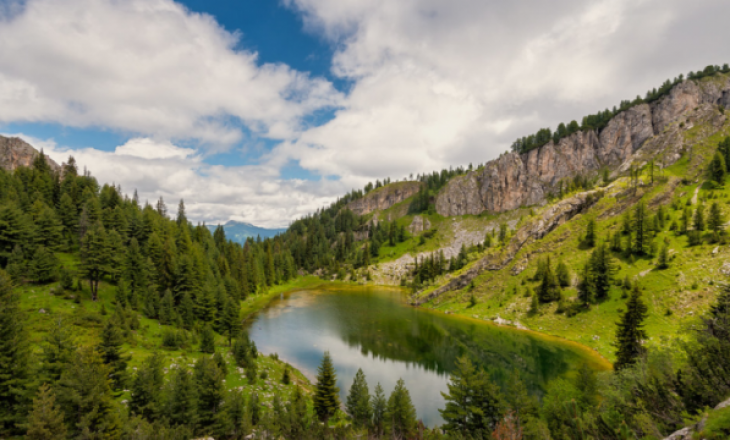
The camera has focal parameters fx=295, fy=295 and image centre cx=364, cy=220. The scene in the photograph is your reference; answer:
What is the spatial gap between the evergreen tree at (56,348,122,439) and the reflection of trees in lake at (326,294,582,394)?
43491 mm

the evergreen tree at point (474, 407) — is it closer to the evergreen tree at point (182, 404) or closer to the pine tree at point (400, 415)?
the pine tree at point (400, 415)

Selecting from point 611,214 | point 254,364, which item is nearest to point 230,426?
point 254,364

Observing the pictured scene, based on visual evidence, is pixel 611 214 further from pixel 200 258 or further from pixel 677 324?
pixel 200 258

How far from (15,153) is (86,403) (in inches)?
8026

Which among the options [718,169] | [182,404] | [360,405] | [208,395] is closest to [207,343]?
[208,395]

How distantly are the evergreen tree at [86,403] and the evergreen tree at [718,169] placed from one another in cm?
13926

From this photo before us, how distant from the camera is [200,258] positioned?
8212 centimetres

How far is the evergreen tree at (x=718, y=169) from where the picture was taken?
283 feet

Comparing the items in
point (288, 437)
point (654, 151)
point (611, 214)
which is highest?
point (654, 151)

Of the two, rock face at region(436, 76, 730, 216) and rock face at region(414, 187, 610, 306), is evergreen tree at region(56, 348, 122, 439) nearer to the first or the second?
rock face at region(414, 187, 610, 306)

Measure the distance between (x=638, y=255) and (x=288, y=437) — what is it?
87548 millimetres

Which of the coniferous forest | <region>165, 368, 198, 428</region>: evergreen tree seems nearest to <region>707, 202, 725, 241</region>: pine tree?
the coniferous forest

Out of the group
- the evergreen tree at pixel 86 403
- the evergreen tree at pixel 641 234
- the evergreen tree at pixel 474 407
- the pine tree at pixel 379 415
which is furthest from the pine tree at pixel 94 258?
the evergreen tree at pixel 641 234

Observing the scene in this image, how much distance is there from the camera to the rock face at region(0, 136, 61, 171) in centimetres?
13838
